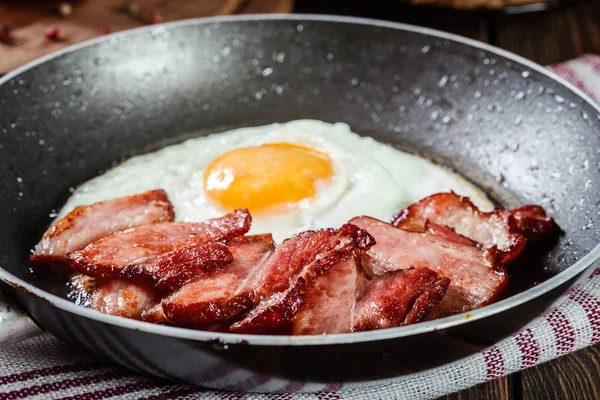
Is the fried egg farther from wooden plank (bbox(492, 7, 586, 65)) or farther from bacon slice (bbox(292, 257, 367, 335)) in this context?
wooden plank (bbox(492, 7, 586, 65))

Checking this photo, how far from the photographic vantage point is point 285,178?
7.83 feet

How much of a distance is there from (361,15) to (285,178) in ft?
7.21

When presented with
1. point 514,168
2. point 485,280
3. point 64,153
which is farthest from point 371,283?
point 64,153

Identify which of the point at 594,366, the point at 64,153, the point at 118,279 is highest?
the point at 64,153

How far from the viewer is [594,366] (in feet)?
6.67

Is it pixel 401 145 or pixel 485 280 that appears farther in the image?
pixel 401 145

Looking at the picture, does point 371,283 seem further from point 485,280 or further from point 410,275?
point 485,280

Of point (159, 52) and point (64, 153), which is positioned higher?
point (159, 52)

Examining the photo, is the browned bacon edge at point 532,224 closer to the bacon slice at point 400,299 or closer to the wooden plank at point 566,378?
the wooden plank at point 566,378

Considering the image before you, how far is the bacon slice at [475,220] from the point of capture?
221cm

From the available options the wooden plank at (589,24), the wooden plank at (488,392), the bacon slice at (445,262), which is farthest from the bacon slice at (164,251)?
the wooden plank at (589,24)

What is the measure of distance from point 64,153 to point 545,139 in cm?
182

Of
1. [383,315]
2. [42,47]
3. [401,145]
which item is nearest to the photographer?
[383,315]

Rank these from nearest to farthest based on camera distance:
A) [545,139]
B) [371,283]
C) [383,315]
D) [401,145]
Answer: [383,315] < [371,283] < [545,139] < [401,145]
